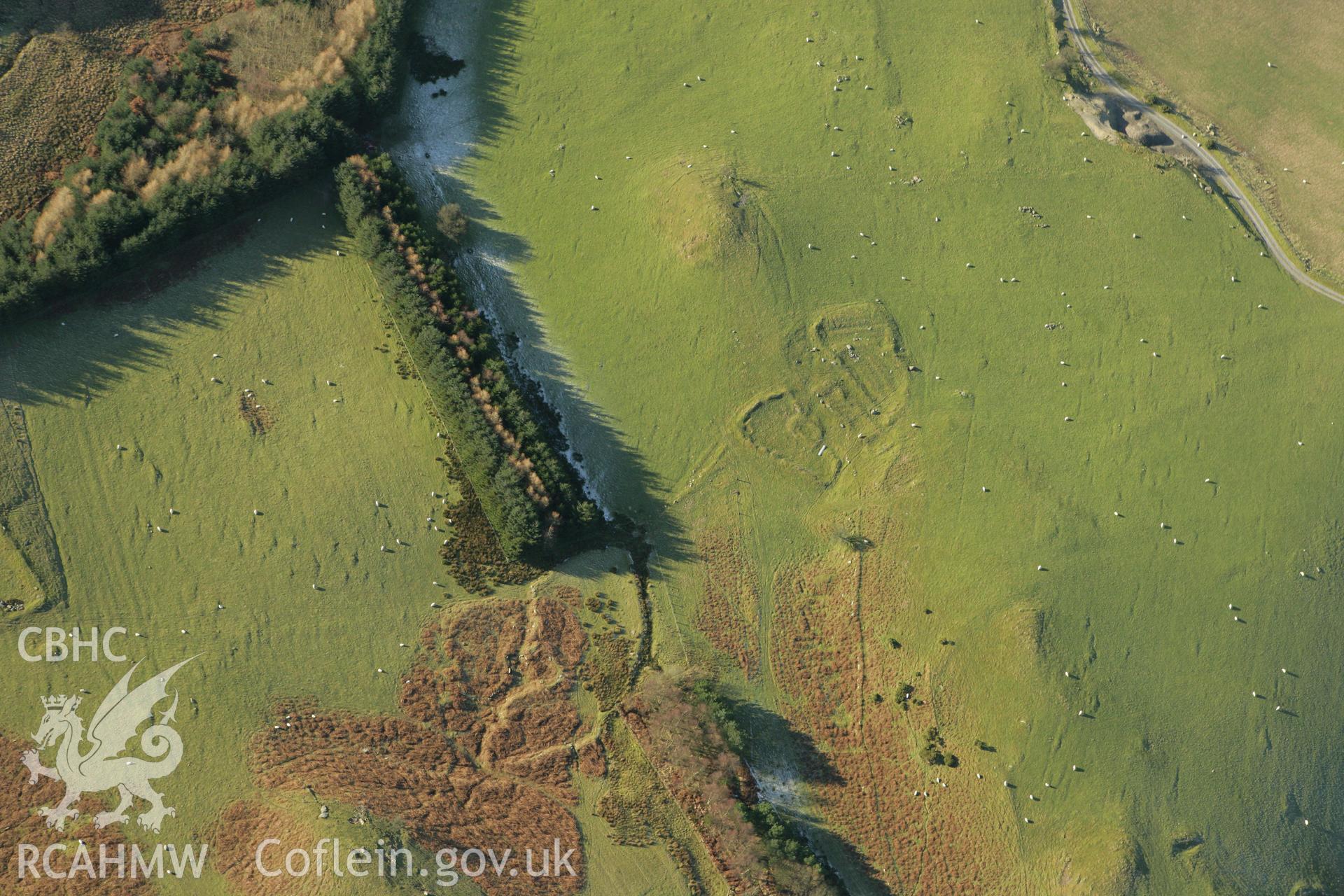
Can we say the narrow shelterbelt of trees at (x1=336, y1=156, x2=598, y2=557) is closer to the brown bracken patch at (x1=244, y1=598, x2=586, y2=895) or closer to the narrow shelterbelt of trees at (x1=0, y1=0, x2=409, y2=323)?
the narrow shelterbelt of trees at (x1=0, y1=0, x2=409, y2=323)

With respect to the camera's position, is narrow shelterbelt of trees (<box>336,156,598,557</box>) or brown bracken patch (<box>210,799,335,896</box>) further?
narrow shelterbelt of trees (<box>336,156,598,557</box>)

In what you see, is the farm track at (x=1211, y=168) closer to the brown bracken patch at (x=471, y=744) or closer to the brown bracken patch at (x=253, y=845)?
the brown bracken patch at (x=471, y=744)

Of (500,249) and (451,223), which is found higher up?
(451,223)

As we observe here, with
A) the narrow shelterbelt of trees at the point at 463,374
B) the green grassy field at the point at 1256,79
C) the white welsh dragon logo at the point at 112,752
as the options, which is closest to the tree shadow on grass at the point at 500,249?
the narrow shelterbelt of trees at the point at 463,374

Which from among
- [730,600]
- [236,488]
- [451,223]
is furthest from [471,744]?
[451,223]

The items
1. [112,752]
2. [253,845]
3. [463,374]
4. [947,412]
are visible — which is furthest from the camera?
[947,412]

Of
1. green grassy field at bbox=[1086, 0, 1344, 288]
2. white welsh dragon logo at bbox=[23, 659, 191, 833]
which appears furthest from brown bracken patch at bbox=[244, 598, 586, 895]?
green grassy field at bbox=[1086, 0, 1344, 288]

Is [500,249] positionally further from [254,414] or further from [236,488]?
[236,488]
